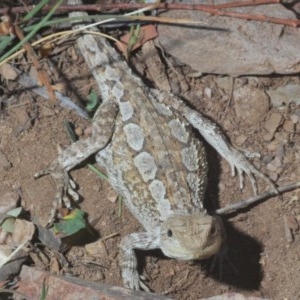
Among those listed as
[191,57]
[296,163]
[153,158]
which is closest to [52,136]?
[153,158]

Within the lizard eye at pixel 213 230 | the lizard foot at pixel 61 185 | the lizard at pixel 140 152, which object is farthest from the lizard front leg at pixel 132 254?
the lizard eye at pixel 213 230

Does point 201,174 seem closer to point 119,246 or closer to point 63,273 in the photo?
point 119,246

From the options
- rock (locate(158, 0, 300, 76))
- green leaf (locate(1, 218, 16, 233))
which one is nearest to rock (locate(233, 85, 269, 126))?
rock (locate(158, 0, 300, 76))

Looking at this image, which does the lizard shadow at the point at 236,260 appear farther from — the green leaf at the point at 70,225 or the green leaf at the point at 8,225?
the green leaf at the point at 8,225

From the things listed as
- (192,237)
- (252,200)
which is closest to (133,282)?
(192,237)

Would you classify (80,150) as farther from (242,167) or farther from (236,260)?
(236,260)

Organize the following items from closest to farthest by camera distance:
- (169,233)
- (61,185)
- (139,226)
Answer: (169,233), (61,185), (139,226)
